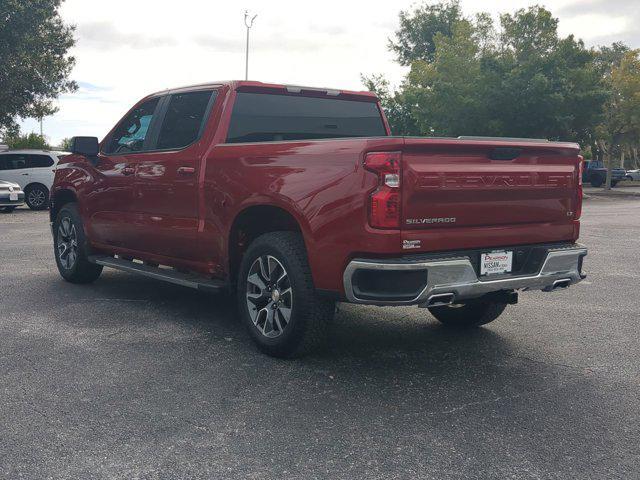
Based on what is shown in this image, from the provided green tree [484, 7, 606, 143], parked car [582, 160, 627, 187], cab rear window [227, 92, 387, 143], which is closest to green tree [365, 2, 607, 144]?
green tree [484, 7, 606, 143]

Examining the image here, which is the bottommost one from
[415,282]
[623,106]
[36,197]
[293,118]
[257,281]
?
[36,197]

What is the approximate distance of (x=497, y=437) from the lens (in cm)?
353

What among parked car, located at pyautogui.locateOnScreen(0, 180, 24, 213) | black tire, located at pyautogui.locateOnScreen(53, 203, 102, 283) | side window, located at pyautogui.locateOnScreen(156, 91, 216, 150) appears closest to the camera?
side window, located at pyautogui.locateOnScreen(156, 91, 216, 150)

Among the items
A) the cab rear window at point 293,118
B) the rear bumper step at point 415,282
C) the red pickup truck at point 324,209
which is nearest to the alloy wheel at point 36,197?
the red pickup truck at point 324,209

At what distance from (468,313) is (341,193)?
6.74 feet

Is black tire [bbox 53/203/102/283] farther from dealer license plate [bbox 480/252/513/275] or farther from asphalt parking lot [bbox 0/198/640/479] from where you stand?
dealer license plate [bbox 480/252/513/275]

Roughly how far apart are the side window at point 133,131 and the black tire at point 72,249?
35.4 inches

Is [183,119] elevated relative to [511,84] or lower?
lower

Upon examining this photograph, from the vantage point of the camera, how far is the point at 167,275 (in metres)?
5.85

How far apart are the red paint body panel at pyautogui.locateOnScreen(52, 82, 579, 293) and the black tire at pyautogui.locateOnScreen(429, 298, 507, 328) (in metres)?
0.97

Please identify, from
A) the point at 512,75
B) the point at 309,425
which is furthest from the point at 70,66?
the point at 309,425

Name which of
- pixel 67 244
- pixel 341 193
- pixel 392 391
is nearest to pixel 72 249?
pixel 67 244

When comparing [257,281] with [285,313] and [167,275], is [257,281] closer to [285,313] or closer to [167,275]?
[285,313]

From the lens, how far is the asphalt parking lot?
323 centimetres
